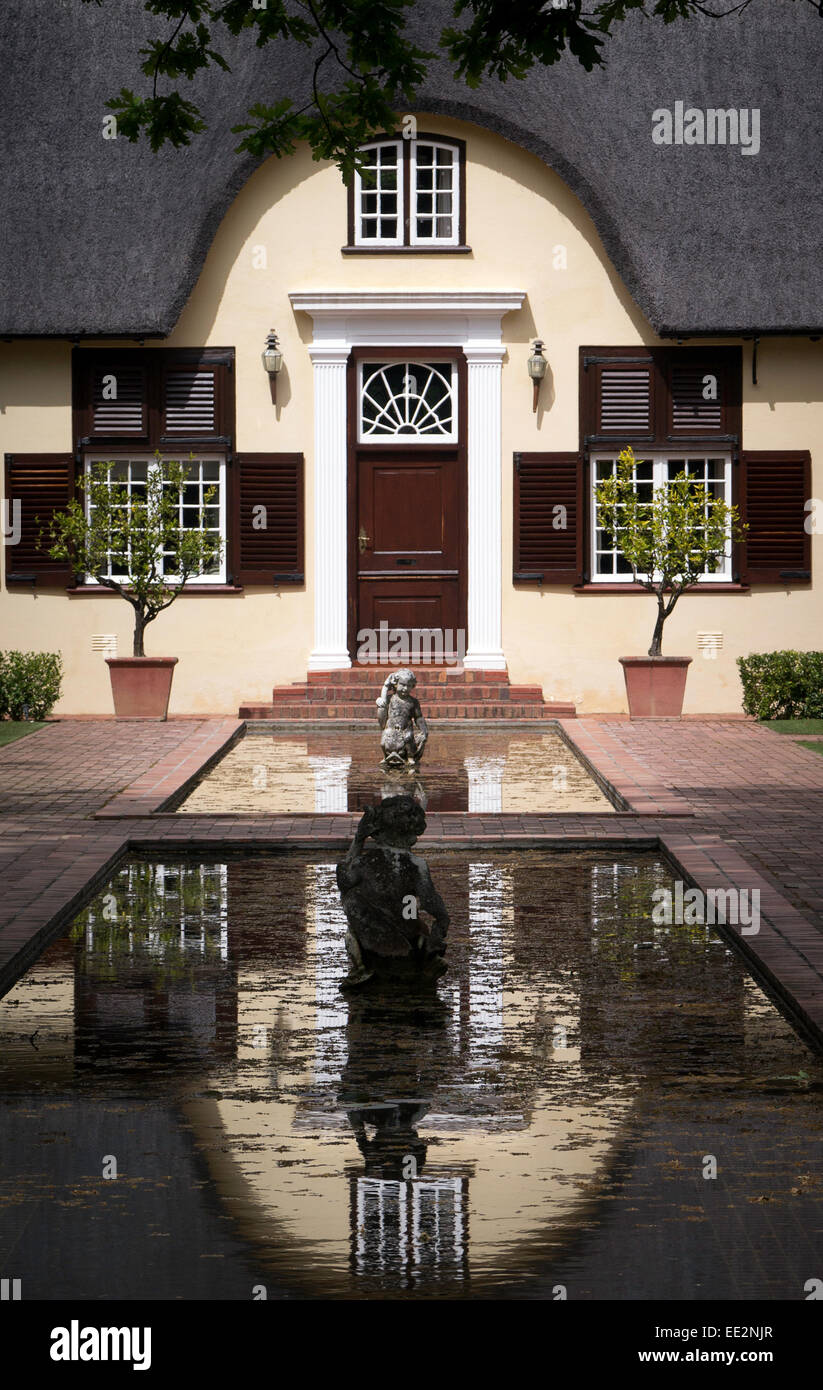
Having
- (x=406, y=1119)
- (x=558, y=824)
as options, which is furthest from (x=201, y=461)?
(x=406, y=1119)

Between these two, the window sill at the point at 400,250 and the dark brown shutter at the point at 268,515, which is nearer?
the window sill at the point at 400,250

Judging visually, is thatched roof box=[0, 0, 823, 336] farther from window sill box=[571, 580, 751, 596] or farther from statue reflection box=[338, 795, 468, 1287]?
statue reflection box=[338, 795, 468, 1287]

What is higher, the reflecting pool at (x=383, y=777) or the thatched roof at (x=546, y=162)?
the thatched roof at (x=546, y=162)

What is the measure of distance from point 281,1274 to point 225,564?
17117 millimetres

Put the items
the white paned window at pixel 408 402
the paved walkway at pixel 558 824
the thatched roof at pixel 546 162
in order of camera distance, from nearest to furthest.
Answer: the paved walkway at pixel 558 824, the thatched roof at pixel 546 162, the white paned window at pixel 408 402

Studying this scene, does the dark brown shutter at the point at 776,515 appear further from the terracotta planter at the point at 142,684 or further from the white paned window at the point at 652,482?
the terracotta planter at the point at 142,684

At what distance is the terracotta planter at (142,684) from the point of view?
19.5 meters

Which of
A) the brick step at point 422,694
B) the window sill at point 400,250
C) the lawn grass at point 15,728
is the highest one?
the window sill at point 400,250

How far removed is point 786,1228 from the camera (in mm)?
4637

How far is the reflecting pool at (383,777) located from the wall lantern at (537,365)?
445 centimetres

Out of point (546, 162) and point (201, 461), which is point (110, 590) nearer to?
point (201, 461)

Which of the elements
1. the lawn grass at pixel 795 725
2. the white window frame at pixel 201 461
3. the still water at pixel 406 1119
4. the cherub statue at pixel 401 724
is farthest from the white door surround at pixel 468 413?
the still water at pixel 406 1119

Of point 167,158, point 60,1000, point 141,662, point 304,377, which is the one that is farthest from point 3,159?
point 60,1000
